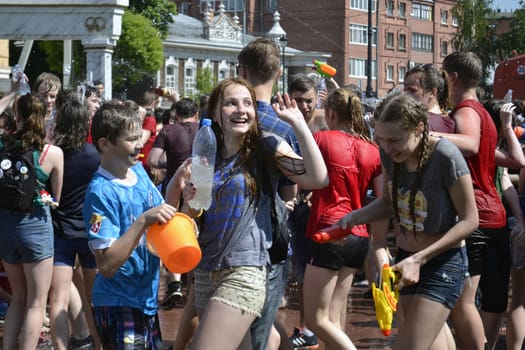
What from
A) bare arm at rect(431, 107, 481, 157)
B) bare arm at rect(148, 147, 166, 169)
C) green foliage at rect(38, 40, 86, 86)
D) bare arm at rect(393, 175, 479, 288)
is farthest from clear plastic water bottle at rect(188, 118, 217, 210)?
green foliage at rect(38, 40, 86, 86)

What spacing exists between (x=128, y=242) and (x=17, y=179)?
238cm

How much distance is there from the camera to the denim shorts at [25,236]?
677cm

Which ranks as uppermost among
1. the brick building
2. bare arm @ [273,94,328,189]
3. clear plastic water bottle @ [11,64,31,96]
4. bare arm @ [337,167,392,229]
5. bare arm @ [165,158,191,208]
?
the brick building

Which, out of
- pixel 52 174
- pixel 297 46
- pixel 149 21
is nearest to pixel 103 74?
pixel 52 174

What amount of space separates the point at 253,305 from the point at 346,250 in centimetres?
191

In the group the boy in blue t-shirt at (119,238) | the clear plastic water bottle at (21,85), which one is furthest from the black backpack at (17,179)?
the boy in blue t-shirt at (119,238)

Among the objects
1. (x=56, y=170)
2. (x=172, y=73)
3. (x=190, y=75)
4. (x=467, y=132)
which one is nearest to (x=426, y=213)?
(x=467, y=132)

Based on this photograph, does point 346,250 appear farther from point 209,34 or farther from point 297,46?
point 297,46

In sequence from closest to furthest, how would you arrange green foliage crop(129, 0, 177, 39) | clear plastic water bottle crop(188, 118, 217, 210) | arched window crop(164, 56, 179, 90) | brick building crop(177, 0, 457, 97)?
clear plastic water bottle crop(188, 118, 217, 210) → green foliage crop(129, 0, 177, 39) → arched window crop(164, 56, 179, 90) → brick building crop(177, 0, 457, 97)

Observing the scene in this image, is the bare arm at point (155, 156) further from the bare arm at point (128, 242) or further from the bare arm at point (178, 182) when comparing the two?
the bare arm at point (128, 242)

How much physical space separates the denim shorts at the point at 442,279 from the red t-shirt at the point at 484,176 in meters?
1.08

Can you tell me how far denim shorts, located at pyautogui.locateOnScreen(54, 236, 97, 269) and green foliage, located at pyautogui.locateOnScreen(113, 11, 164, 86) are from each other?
135 ft

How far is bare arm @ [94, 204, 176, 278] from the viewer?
14.9ft

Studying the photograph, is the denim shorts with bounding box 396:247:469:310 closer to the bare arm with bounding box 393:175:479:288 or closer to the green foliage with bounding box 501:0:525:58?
the bare arm with bounding box 393:175:479:288
